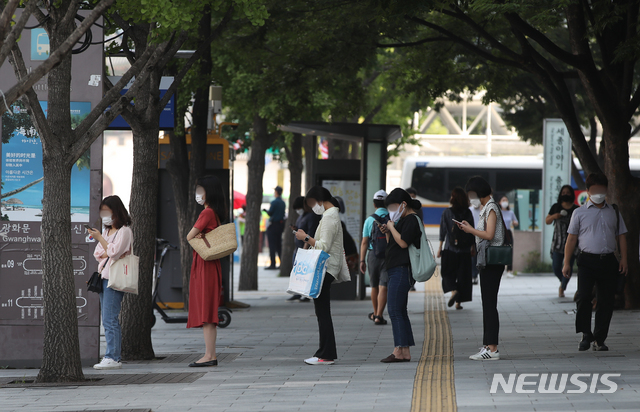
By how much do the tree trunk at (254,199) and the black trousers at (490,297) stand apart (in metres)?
9.63

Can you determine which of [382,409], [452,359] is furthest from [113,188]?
[382,409]

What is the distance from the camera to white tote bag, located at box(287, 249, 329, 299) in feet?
25.5

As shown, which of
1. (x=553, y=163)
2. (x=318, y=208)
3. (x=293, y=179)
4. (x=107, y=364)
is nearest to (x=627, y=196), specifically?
(x=318, y=208)

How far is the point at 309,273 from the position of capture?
25.6ft

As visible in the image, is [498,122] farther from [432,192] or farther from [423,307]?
[423,307]

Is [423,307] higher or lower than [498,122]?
lower

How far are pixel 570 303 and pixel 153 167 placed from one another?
25.4 feet

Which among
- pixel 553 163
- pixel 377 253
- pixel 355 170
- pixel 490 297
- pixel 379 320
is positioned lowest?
pixel 379 320

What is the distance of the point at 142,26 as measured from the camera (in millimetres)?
8867

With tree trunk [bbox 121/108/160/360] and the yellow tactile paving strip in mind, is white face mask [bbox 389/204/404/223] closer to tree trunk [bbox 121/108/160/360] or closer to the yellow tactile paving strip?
the yellow tactile paving strip

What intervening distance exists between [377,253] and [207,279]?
3.67 m

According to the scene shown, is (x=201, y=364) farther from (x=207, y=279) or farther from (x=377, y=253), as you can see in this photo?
(x=377, y=253)

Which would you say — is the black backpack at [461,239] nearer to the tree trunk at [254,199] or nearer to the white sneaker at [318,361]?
the white sneaker at [318,361]

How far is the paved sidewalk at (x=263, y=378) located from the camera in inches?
236
